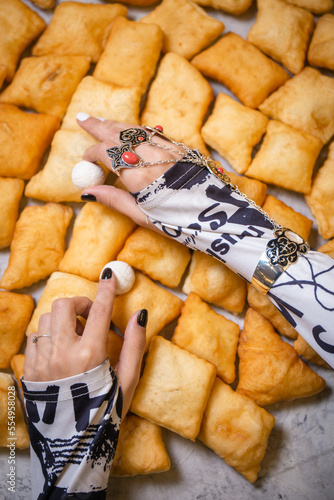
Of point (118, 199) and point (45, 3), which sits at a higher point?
point (45, 3)

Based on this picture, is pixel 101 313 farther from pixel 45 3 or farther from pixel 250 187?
pixel 45 3

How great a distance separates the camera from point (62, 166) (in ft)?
4.74

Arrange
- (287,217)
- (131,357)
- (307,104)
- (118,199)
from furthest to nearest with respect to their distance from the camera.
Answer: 1. (307,104)
2. (287,217)
3. (118,199)
4. (131,357)

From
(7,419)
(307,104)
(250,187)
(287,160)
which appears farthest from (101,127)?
(7,419)

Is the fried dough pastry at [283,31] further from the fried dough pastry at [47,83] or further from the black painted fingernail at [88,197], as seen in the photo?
the black painted fingernail at [88,197]

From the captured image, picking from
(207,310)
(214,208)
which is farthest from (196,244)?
(207,310)

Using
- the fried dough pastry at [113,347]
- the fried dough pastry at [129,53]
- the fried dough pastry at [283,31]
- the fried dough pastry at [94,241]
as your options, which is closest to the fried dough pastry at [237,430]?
the fried dough pastry at [113,347]

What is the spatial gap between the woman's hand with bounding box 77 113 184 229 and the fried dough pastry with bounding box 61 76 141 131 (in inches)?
3.5

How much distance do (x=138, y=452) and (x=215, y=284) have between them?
59cm

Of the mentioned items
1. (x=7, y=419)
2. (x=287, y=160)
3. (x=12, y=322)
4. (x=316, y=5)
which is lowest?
(x=7, y=419)

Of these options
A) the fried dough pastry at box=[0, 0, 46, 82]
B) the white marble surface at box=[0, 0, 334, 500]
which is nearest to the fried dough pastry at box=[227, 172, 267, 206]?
the white marble surface at box=[0, 0, 334, 500]

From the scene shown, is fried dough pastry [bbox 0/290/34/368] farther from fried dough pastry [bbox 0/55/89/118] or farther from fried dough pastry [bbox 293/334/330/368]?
fried dough pastry [bbox 293/334/330/368]

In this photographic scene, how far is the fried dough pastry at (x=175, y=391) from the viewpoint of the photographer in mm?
1284

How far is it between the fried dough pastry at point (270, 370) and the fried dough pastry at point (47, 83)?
42.0 inches
